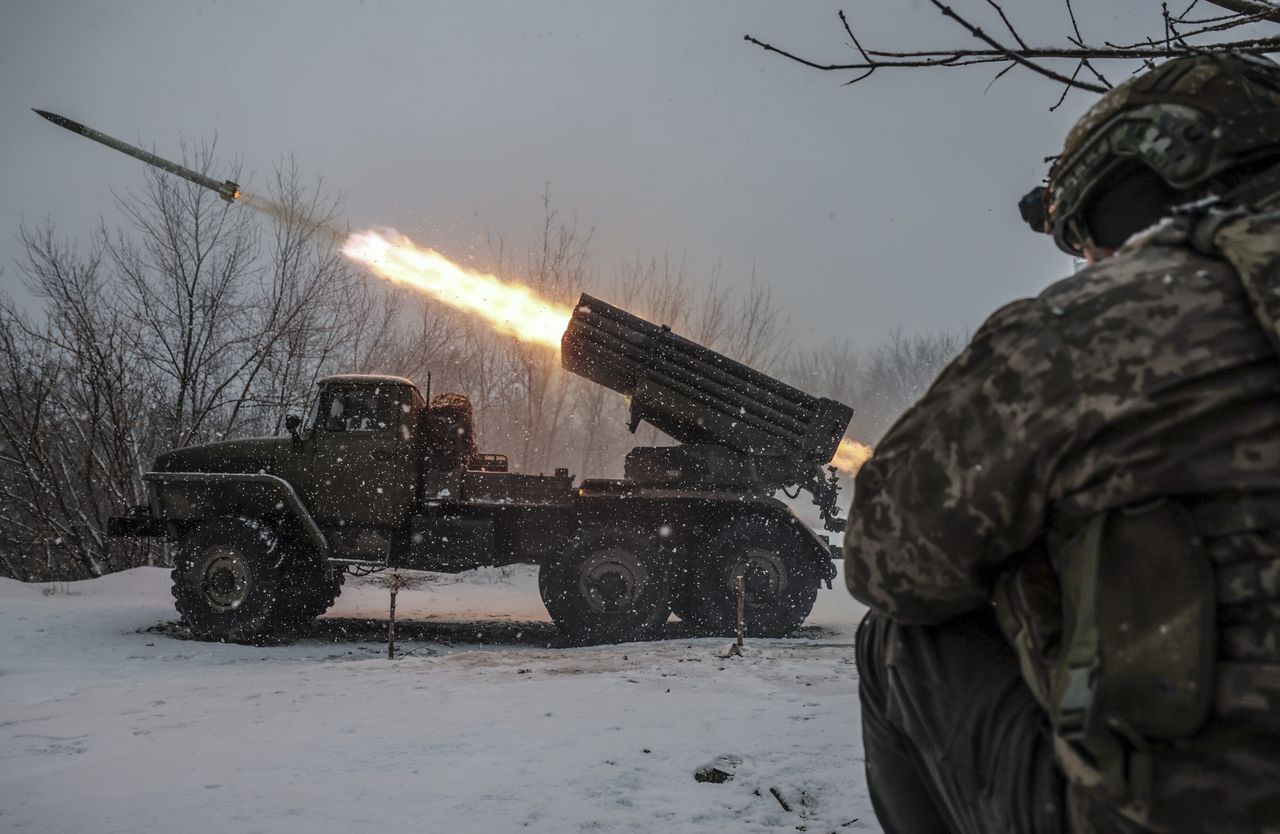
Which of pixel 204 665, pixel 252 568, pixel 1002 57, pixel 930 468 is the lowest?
pixel 204 665

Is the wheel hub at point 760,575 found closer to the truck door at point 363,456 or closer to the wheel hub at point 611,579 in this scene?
the wheel hub at point 611,579

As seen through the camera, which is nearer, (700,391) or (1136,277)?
(1136,277)

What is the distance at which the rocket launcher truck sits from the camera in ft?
30.0

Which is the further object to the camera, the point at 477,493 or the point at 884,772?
the point at 477,493

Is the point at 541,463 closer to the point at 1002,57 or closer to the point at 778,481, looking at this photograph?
the point at 778,481

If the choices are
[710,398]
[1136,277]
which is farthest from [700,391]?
[1136,277]

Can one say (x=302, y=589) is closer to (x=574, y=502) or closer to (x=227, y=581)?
(x=227, y=581)

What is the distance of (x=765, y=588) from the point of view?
930 cm

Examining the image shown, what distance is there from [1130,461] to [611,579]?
8078 mm

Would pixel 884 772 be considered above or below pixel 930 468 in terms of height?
below

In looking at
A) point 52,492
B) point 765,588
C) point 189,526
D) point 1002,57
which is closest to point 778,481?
point 765,588

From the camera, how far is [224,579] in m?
9.04

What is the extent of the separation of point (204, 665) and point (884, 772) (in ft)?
23.8

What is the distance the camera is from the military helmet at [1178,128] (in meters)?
1.54
